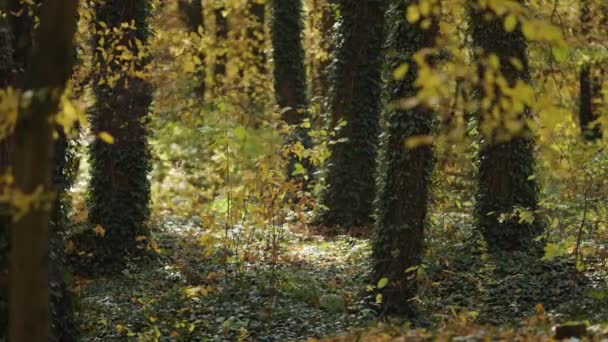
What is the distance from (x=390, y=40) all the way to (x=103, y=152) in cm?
549

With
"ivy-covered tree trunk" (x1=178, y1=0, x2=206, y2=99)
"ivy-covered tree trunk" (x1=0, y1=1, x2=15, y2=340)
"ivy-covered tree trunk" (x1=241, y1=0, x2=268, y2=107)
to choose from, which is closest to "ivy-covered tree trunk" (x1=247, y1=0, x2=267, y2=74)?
"ivy-covered tree trunk" (x1=241, y1=0, x2=268, y2=107)

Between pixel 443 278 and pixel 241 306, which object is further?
pixel 443 278

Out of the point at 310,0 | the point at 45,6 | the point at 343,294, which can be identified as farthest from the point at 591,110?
the point at 45,6

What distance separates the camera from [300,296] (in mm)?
11320

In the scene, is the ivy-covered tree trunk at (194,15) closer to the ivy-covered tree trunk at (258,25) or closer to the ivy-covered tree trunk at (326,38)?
the ivy-covered tree trunk at (258,25)

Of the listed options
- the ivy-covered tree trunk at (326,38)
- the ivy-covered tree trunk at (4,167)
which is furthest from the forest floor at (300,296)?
the ivy-covered tree trunk at (326,38)

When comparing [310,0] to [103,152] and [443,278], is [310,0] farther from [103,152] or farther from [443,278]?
[443,278]

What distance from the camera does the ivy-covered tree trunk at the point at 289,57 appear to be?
1934 cm

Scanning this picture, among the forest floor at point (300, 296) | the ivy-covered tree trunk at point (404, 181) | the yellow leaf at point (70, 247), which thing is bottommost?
the forest floor at point (300, 296)

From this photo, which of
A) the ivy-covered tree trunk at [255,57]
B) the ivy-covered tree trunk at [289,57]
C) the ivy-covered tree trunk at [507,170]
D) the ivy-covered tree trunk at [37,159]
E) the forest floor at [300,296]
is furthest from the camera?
the ivy-covered tree trunk at [255,57]

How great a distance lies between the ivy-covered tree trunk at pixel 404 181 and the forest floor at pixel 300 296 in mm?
335

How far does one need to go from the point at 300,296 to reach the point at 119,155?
421 cm

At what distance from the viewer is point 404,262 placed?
10.4m

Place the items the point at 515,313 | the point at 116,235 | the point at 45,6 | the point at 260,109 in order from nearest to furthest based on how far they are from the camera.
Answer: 1. the point at 45,6
2. the point at 515,313
3. the point at 116,235
4. the point at 260,109
